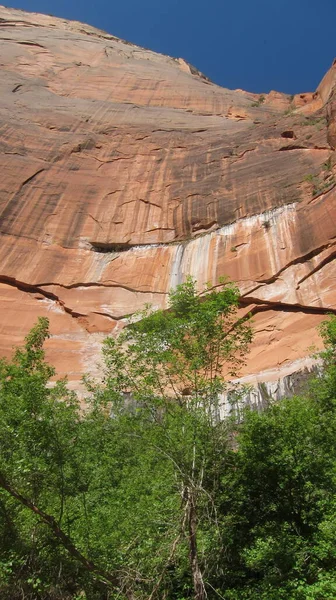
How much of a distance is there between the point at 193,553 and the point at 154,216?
18712mm

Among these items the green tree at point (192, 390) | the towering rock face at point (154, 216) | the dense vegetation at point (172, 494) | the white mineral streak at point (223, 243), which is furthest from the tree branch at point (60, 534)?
the white mineral streak at point (223, 243)

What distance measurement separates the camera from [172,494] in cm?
733

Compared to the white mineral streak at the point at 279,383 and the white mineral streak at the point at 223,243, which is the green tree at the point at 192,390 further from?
the white mineral streak at the point at 223,243

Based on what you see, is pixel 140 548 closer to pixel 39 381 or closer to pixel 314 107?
pixel 39 381

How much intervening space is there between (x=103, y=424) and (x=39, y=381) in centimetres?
387

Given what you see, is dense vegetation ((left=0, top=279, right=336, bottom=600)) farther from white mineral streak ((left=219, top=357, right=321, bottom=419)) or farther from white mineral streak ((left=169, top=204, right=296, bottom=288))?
white mineral streak ((left=169, top=204, right=296, bottom=288))

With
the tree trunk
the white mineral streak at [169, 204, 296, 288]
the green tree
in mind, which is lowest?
the tree trunk

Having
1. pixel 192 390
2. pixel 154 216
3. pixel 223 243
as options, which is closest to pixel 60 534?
pixel 192 390

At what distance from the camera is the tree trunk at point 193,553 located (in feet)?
18.3

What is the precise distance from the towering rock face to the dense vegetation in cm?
844

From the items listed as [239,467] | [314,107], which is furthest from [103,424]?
[314,107]

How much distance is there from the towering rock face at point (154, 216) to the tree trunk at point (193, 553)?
1050 centimetres

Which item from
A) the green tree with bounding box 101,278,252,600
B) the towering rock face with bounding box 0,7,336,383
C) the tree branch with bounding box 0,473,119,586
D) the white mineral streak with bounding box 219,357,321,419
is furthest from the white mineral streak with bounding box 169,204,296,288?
the tree branch with bounding box 0,473,119,586

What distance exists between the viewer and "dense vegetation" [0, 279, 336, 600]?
252 inches
